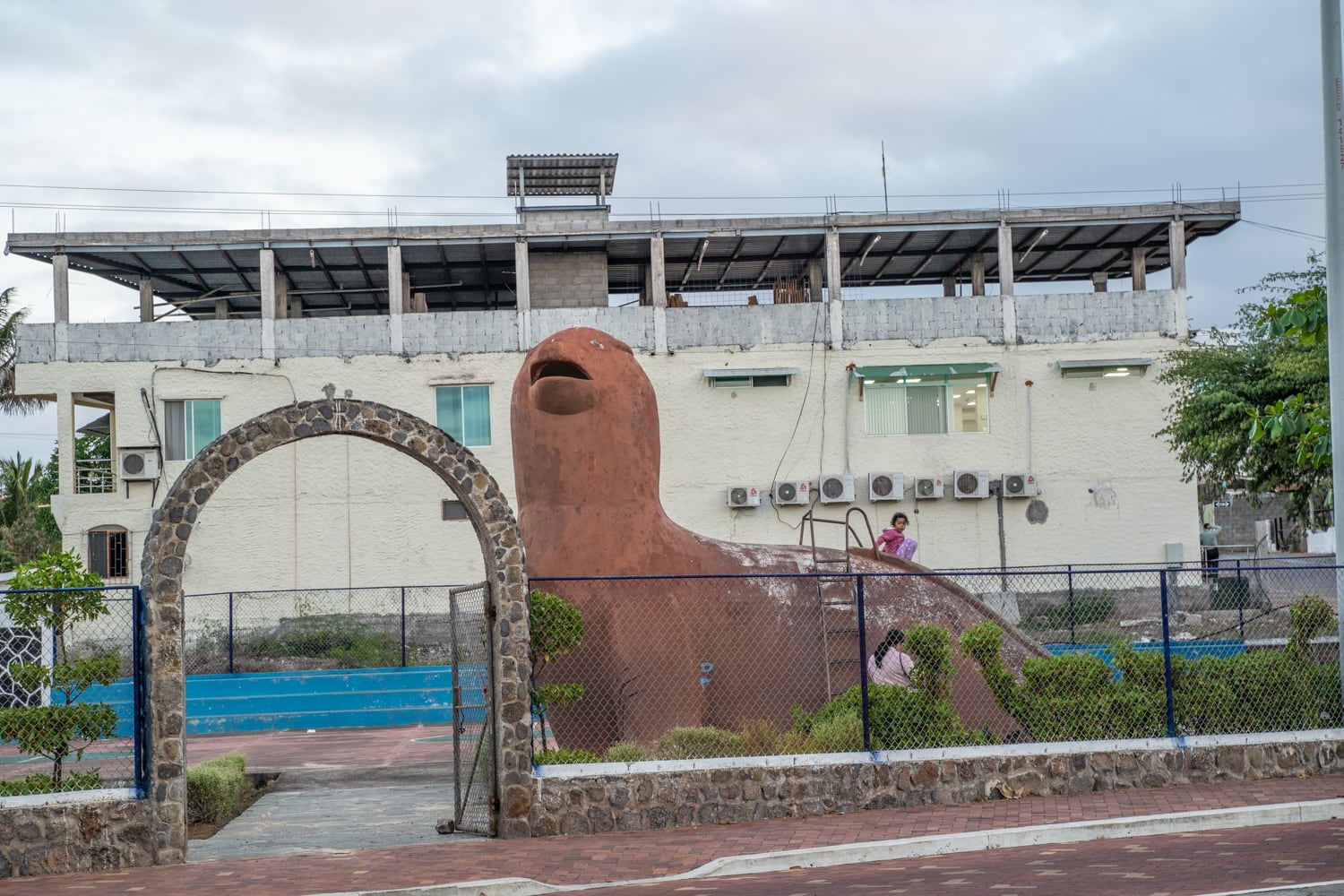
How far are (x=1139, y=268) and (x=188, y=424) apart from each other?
22261mm

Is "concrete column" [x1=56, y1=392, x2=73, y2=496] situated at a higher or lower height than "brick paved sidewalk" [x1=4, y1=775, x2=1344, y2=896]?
higher

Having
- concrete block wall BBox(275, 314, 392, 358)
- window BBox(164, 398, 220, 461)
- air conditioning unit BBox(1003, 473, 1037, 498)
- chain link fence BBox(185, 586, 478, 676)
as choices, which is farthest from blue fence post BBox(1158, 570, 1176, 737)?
window BBox(164, 398, 220, 461)

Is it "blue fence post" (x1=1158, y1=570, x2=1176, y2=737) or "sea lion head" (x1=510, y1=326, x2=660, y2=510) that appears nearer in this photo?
"blue fence post" (x1=1158, y1=570, x2=1176, y2=737)

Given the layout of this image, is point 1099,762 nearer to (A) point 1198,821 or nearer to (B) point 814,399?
(A) point 1198,821

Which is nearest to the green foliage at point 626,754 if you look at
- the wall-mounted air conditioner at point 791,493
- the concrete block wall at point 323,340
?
the wall-mounted air conditioner at point 791,493

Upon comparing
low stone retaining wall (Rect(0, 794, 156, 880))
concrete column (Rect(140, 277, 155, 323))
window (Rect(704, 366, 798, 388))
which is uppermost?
concrete column (Rect(140, 277, 155, 323))

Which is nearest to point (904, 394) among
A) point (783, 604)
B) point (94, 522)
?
point (783, 604)

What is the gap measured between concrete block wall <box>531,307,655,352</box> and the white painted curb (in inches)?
763

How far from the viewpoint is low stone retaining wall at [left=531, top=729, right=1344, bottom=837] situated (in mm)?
10406

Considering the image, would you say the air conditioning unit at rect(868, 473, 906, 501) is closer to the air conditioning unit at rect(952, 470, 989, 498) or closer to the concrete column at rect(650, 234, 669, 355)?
the air conditioning unit at rect(952, 470, 989, 498)

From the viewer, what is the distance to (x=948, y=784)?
11.1 metres

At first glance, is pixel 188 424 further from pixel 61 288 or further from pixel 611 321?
pixel 611 321

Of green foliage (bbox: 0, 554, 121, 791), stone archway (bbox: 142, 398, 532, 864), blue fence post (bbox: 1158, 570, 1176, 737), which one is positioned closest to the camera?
stone archway (bbox: 142, 398, 532, 864)

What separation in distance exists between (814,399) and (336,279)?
12.5 m
